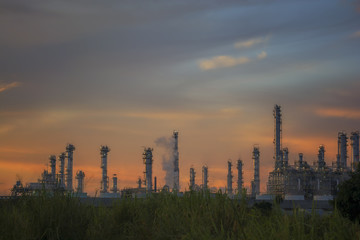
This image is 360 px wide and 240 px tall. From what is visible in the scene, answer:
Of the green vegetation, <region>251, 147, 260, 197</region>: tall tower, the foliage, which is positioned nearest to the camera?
the green vegetation

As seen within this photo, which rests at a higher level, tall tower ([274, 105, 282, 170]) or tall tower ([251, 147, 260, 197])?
tall tower ([274, 105, 282, 170])

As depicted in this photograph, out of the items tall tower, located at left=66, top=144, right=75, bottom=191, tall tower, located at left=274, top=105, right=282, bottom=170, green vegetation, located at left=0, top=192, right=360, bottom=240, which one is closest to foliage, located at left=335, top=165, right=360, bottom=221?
green vegetation, located at left=0, top=192, right=360, bottom=240

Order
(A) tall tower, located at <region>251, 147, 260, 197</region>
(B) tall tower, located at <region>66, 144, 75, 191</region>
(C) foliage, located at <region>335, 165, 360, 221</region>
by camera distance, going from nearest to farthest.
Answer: (C) foliage, located at <region>335, 165, 360, 221</region>, (B) tall tower, located at <region>66, 144, 75, 191</region>, (A) tall tower, located at <region>251, 147, 260, 197</region>

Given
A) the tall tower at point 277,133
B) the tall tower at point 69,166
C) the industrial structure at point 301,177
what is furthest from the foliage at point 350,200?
the tall tower at point 69,166

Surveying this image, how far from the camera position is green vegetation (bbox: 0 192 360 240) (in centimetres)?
1583

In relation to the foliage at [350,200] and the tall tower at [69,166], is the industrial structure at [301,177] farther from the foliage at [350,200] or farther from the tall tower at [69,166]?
the foliage at [350,200]

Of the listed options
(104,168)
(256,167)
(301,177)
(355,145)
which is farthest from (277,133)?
(104,168)

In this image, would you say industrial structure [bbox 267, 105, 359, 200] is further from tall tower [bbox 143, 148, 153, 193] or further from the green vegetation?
the green vegetation

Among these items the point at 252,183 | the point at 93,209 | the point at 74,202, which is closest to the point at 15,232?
the point at 74,202

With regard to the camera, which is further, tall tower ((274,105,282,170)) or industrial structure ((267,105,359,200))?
tall tower ((274,105,282,170))

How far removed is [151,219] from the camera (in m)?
19.3

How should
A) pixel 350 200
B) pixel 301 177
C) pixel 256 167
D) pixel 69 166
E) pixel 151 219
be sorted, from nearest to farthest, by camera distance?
pixel 151 219
pixel 350 200
pixel 301 177
pixel 69 166
pixel 256 167

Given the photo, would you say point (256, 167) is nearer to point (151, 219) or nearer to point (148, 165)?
point (148, 165)

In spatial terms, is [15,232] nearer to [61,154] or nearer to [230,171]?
[61,154]
